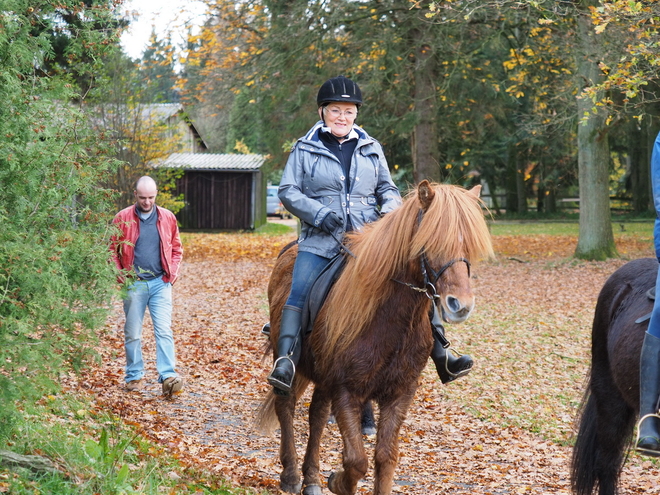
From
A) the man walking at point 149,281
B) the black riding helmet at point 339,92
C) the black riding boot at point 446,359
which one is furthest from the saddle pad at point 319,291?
the man walking at point 149,281

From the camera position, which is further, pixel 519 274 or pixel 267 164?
pixel 267 164

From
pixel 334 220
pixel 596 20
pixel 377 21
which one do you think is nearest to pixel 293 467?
pixel 334 220

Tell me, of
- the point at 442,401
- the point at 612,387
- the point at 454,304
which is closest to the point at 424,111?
the point at 442,401

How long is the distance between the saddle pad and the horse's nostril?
1265 millimetres

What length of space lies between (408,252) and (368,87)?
54.0ft

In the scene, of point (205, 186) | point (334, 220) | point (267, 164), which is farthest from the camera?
point (205, 186)

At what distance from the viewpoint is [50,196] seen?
4059mm

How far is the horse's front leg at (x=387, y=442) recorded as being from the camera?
4.74 metres

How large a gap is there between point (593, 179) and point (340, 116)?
16.0 meters

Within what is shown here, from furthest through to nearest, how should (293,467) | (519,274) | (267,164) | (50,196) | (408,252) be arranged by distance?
(267,164) < (519,274) < (293,467) < (408,252) < (50,196)

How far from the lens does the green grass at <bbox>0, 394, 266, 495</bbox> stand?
3807mm

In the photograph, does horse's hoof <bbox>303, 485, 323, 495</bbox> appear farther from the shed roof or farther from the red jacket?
the shed roof

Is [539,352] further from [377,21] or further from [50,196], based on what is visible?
[377,21]

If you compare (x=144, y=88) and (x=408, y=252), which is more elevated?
(x=144, y=88)
